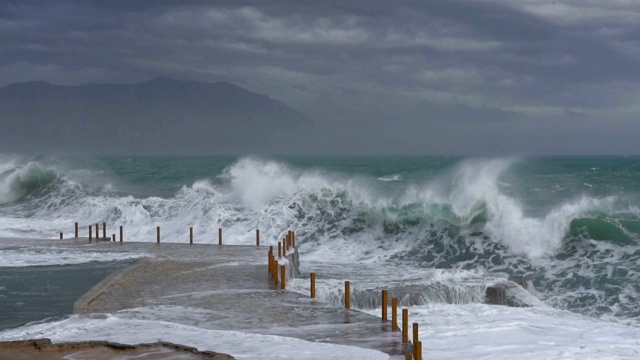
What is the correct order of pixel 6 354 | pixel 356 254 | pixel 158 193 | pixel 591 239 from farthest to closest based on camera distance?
pixel 158 193 < pixel 356 254 < pixel 591 239 < pixel 6 354

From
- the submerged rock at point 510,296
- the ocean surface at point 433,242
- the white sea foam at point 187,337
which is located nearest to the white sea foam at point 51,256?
the ocean surface at point 433,242

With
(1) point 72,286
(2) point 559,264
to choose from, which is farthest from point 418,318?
(2) point 559,264

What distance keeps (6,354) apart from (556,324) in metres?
10.5

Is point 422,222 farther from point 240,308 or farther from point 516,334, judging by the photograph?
point 240,308

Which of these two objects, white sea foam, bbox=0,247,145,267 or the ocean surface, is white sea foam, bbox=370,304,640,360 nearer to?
the ocean surface

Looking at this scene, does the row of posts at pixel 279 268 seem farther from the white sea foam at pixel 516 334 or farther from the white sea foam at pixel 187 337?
the white sea foam at pixel 187 337

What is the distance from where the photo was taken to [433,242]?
29.9 metres

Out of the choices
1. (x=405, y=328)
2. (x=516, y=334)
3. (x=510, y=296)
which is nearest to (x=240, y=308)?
(x=405, y=328)

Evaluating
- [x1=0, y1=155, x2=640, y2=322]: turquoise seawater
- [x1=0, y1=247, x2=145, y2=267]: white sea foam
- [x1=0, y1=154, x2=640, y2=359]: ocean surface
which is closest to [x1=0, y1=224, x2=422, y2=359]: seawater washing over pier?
[x1=0, y1=154, x2=640, y2=359]: ocean surface

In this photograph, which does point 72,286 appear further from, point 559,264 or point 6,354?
point 559,264

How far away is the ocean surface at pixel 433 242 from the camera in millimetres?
15172

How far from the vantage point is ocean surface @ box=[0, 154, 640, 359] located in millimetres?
15172

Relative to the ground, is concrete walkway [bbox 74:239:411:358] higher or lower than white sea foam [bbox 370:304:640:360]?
higher

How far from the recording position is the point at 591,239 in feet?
87.7
